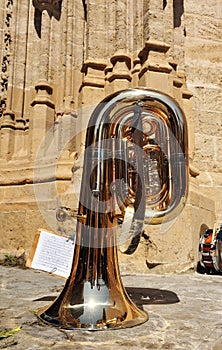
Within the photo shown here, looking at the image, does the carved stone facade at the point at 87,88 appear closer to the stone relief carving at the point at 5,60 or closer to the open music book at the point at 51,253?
the stone relief carving at the point at 5,60

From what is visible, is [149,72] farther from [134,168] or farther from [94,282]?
[94,282]

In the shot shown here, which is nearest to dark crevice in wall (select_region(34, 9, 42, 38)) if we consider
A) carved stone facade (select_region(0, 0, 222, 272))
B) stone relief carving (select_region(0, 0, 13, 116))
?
carved stone facade (select_region(0, 0, 222, 272))

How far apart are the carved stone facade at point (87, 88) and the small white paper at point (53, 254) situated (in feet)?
4.08

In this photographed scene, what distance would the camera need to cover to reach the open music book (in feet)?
4.35

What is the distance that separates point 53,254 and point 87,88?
230 cm

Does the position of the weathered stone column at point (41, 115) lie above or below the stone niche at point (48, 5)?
below

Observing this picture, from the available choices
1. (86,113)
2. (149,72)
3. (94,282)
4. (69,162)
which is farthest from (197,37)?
(94,282)

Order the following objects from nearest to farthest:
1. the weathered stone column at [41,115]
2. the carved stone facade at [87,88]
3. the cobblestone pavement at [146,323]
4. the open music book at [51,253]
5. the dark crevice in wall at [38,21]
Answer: the cobblestone pavement at [146,323], the open music book at [51,253], the carved stone facade at [87,88], the weathered stone column at [41,115], the dark crevice in wall at [38,21]

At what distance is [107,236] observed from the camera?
1.23 meters

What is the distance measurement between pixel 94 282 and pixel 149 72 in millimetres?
2311

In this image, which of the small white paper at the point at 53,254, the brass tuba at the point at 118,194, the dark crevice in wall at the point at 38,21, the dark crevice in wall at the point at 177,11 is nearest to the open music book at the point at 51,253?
the small white paper at the point at 53,254

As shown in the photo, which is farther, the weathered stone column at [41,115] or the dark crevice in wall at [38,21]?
the dark crevice in wall at [38,21]

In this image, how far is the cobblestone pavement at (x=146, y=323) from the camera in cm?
100

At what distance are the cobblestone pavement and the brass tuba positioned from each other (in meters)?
0.08
